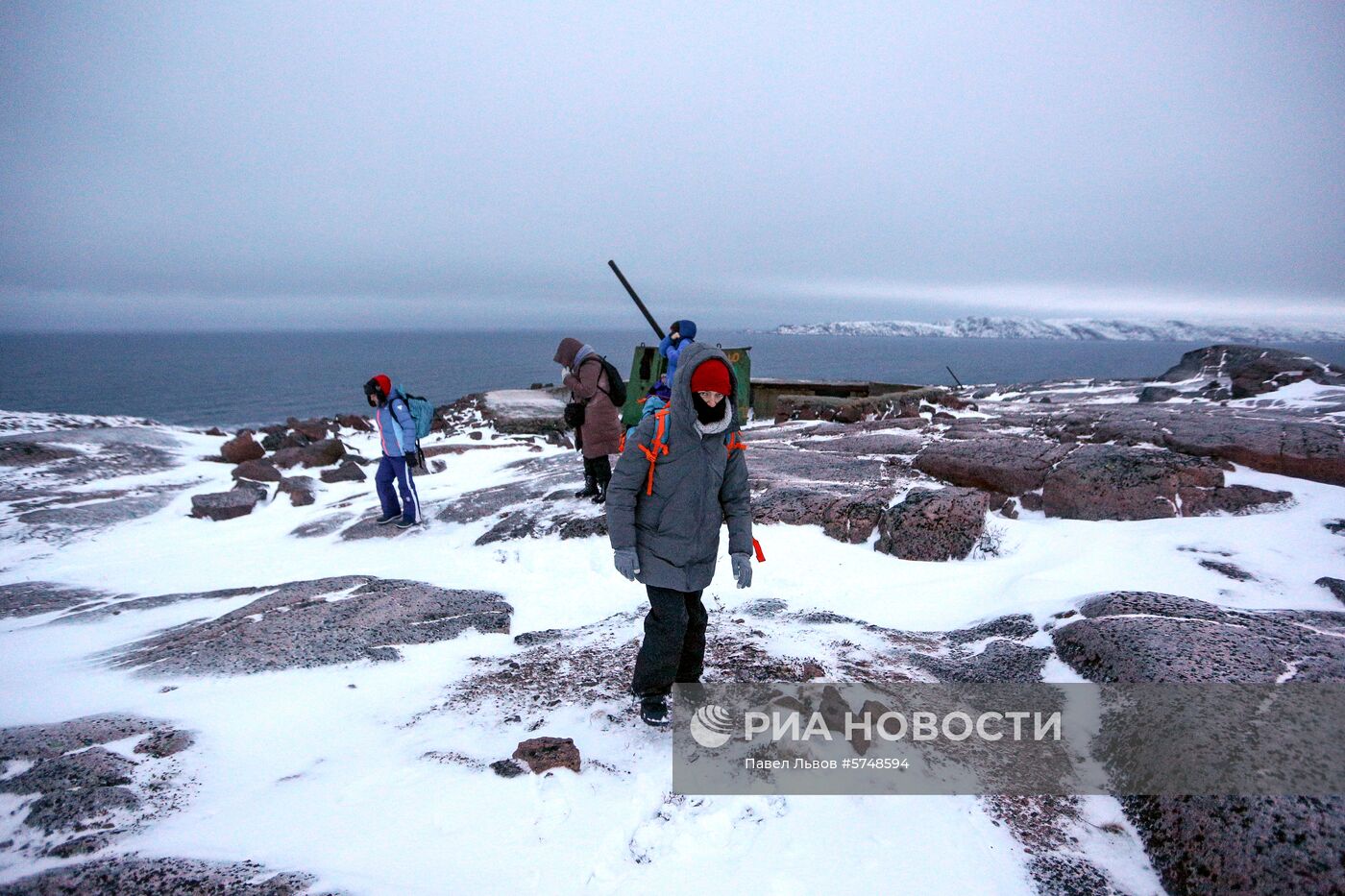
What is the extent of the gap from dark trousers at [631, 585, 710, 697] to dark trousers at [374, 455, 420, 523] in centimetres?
665

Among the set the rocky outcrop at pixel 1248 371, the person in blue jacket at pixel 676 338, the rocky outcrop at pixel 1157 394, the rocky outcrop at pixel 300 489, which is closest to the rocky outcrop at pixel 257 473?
the rocky outcrop at pixel 300 489

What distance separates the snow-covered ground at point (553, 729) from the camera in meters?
2.75

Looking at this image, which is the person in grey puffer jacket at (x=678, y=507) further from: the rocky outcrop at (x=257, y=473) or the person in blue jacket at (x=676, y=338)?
the rocky outcrop at (x=257, y=473)

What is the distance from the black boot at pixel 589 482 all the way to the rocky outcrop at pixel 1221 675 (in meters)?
5.93

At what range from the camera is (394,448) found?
9.10m

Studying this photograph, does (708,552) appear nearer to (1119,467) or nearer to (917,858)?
(917,858)

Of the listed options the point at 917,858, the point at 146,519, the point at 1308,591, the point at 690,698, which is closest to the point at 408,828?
the point at 690,698

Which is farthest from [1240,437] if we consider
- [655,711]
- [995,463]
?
[655,711]

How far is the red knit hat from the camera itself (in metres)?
3.46

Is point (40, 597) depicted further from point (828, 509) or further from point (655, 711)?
point (828, 509)

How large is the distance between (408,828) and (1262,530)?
8.10 meters

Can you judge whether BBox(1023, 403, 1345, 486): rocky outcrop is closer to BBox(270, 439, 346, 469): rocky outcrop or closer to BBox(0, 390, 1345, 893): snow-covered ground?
BBox(0, 390, 1345, 893): snow-covered ground

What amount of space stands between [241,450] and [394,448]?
11515 mm

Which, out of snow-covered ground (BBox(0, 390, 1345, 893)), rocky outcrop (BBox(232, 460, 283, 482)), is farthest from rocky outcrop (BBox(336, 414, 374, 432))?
snow-covered ground (BBox(0, 390, 1345, 893))
